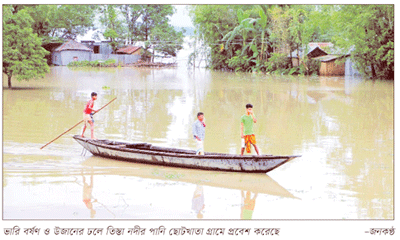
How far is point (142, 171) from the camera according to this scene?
8.98 meters

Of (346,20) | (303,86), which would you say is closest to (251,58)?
(346,20)

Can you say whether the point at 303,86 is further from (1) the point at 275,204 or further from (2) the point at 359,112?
(1) the point at 275,204

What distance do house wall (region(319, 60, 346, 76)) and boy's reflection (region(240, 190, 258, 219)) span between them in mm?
29816

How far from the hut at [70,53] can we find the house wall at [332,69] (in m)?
24.9

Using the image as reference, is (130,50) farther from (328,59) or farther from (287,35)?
(328,59)

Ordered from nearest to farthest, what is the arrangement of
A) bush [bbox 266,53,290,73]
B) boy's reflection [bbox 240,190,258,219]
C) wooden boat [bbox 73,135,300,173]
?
boy's reflection [bbox 240,190,258,219] → wooden boat [bbox 73,135,300,173] → bush [bbox 266,53,290,73]

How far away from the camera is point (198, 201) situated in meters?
7.35

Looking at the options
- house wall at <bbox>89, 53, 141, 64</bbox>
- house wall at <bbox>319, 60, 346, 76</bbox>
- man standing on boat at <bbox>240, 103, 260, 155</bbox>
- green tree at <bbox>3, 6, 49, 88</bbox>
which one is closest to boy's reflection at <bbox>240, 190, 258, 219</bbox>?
man standing on boat at <bbox>240, 103, 260, 155</bbox>

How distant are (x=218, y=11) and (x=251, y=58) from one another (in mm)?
5418

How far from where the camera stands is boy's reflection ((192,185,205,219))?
6895 millimetres

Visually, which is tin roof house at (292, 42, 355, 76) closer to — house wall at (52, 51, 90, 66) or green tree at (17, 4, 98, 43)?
house wall at (52, 51, 90, 66)

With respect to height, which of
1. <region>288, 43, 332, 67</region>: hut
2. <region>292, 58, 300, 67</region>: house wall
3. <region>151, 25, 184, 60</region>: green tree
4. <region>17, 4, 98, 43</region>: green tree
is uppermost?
<region>17, 4, 98, 43</region>: green tree

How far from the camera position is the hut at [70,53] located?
50312 millimetres

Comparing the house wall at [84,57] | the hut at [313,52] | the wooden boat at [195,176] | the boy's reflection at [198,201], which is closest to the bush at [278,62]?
the hut at [313,52]
